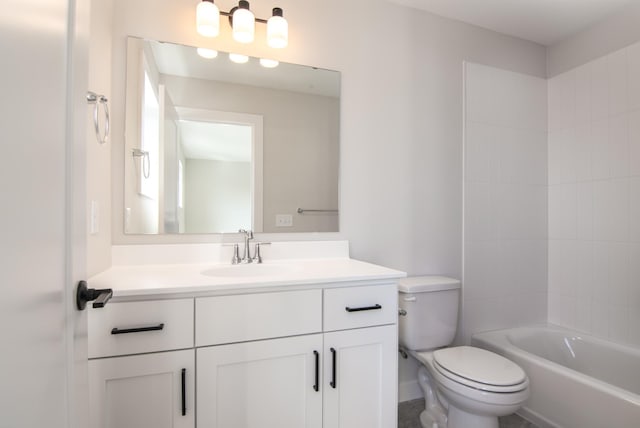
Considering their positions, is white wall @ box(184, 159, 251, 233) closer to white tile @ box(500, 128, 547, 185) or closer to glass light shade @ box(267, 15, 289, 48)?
glass light shade @ box(267, 15, 289, 48)

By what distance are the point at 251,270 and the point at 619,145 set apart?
2.38 meters

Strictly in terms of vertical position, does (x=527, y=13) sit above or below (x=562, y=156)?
above

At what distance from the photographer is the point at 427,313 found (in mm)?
1727

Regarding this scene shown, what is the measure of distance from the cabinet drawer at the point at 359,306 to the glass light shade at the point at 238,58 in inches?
48.7

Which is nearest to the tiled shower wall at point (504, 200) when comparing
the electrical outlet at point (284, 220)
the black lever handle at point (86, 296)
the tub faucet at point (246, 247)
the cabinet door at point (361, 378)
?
the cabinet door at point (361, 378)

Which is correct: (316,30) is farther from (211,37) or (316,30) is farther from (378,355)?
(378,355)

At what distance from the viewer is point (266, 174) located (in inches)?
66.3

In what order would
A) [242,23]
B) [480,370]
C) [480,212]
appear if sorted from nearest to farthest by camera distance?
[480,370], [242,23], [480,212]

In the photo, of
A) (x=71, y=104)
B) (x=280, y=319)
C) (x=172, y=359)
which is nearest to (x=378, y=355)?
(x=280, y=319)

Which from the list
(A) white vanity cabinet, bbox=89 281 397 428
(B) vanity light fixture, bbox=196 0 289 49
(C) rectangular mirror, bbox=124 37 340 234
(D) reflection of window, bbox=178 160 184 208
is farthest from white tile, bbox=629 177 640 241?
(D) reflection of window, bbox=178 160 184 208

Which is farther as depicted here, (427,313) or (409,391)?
(409,391)

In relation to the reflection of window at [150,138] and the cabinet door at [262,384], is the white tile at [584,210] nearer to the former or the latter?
the cabinet door at [262,384]

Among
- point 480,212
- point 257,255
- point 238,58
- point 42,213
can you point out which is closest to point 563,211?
point 480,212

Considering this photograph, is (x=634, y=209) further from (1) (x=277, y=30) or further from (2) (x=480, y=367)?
(1) (x=277, y=30)
